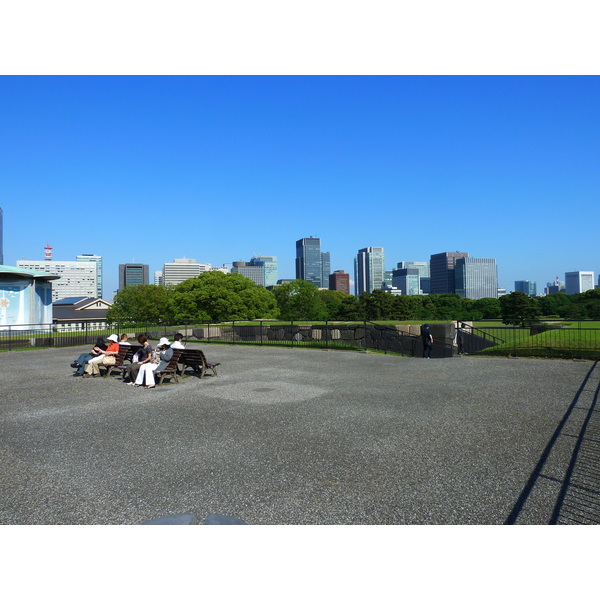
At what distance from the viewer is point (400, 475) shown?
489cm

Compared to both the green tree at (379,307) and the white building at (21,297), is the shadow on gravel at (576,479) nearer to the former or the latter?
the white building at (21,297)

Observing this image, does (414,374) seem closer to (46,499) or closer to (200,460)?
(200,460)

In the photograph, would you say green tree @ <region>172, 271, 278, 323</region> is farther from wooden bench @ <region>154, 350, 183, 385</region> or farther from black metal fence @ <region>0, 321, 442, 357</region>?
wooden bench @ <region>154, 350, 183, 385</region>

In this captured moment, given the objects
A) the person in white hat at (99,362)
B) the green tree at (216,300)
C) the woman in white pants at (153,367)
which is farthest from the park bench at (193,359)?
the green tree at (216,300)

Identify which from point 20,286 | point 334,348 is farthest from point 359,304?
point 334,348

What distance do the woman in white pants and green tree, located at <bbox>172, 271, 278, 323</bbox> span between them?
4127 cm

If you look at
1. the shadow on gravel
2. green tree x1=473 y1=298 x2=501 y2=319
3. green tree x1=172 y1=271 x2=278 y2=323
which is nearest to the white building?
green tree x1=172 y1=271 x2=278 y2=323

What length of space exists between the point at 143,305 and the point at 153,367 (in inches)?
2322

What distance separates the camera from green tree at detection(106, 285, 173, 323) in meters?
52.0

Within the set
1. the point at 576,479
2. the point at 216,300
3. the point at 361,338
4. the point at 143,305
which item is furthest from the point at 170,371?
the point at 143,305

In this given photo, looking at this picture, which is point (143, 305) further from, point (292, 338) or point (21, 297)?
point (292, 338)

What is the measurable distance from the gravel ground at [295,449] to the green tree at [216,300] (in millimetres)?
43622

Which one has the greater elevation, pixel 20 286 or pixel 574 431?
pixel 20 286
